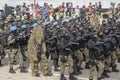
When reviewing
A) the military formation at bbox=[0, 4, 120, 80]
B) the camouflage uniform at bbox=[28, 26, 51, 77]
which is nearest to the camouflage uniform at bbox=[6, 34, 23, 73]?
the military formation at bbox=[0, 4, 120, 80]

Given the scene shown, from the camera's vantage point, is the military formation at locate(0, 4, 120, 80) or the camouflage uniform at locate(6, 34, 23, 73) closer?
the military formation at locate(0, 4, 120, 80)

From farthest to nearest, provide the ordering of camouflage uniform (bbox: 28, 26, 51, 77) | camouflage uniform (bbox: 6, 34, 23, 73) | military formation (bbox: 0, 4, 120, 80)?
camouflage uniform (bbox: 6, 34, 23, 73) → camouflage uniform (bbox: 28, 26, 51, 77) → military formation (bbox: 0, 4, 120, 80)

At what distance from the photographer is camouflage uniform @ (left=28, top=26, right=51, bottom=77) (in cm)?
1385

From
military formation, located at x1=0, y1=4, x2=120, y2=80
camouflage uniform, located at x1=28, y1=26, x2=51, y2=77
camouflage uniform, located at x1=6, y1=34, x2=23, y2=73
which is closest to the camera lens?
military formation, located at x1=0, y1=4, x2=120, y2=80

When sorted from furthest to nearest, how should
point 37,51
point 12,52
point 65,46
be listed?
point 12,52 < point 37,51 < point 65,46

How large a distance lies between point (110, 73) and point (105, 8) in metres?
17.1

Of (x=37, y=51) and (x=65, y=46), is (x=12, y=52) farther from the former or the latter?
(x=65, y=46)

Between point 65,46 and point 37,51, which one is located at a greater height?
point 65,46

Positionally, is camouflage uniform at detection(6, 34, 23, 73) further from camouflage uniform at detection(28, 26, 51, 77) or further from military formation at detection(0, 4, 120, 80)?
camouflage uniform at detection(28, 26, 51, 77)

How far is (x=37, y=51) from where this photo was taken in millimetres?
13938

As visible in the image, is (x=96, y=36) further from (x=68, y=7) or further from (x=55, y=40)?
(x=68, y=7)

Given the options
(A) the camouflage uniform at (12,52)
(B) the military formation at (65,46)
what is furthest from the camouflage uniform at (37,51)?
(A) the camouflage uniform at (12,52)

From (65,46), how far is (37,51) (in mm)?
1293

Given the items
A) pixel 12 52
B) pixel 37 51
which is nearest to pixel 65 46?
pixel 37 51
